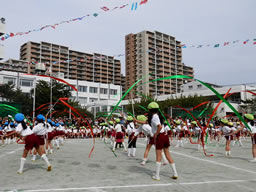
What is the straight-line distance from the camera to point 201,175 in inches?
267

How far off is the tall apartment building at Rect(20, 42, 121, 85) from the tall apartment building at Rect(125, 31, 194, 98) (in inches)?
402

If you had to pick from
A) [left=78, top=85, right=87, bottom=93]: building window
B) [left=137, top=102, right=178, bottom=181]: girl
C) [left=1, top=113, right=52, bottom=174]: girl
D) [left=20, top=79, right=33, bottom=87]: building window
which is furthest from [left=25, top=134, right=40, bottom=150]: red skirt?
[left=78, top=85, right=87, bottom=93]: building window

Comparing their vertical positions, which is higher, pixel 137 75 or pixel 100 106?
pixel 137 75

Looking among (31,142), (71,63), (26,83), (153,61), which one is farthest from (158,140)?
(71,63)

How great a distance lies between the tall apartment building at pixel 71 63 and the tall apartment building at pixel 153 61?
1021cm

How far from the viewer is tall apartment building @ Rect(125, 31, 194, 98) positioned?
91.9 meters

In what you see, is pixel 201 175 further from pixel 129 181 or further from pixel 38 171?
pixel 38 171

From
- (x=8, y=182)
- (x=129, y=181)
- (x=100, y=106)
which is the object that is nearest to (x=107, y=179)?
(x=129, y=181)

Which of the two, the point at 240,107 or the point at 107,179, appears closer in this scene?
the point at 107,179

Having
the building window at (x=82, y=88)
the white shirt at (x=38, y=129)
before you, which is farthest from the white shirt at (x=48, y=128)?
the building window at (x=82, y=88)

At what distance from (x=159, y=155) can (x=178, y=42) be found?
99911mm

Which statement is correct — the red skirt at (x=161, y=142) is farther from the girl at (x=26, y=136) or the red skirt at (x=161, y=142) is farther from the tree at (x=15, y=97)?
the tree at (x=15, y=97)

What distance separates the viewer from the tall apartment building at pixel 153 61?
91.9 meters

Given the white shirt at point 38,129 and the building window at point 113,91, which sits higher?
the building window at point 113,91
